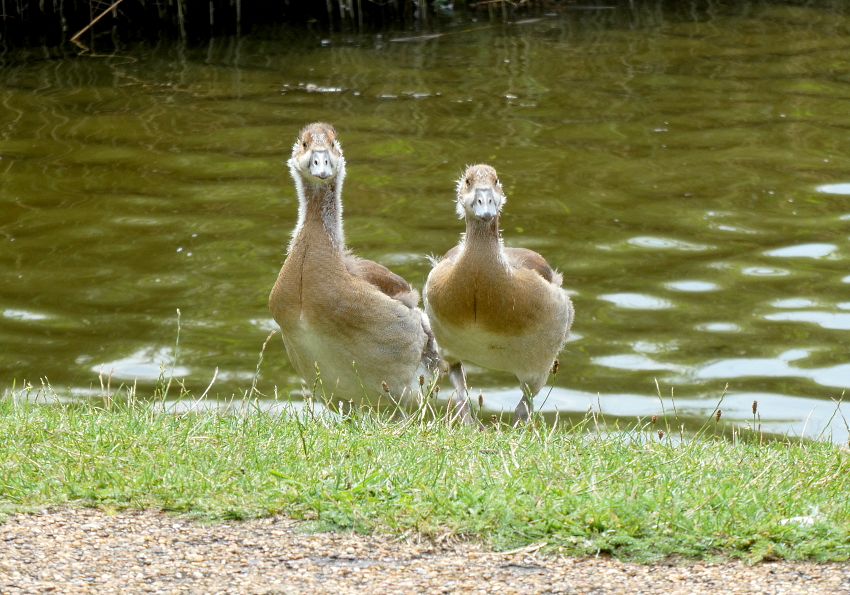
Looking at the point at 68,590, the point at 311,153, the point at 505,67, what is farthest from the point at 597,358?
the point at 505,67

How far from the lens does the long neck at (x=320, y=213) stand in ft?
22.0

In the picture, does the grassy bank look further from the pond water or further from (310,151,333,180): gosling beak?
the pond water

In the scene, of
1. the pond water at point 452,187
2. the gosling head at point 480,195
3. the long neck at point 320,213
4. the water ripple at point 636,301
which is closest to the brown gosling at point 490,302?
the gosling head at point 480,195

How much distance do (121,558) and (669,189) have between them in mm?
9066

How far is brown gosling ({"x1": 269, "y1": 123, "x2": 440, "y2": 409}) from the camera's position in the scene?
258 inches

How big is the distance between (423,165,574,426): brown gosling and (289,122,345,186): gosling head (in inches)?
31.6

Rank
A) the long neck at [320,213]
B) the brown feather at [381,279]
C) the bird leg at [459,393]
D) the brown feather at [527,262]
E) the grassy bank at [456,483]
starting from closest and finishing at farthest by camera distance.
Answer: the grassy bank at [456,483], the long neck at [320,213], the brown feather at [381,279], the bird leg at [459,393], the brown feather at [527,262]

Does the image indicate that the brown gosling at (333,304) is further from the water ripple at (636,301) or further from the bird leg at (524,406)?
the water ripple at (636,301)

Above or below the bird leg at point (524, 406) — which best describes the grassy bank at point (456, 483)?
above

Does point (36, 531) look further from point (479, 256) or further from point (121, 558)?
point (479, 256)

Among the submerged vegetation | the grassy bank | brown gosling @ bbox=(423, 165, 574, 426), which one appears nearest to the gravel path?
the grassy bank

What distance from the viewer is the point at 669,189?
1188cm

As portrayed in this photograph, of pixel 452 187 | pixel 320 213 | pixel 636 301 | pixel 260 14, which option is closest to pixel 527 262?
pixel 320 213

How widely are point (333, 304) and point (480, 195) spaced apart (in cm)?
107
